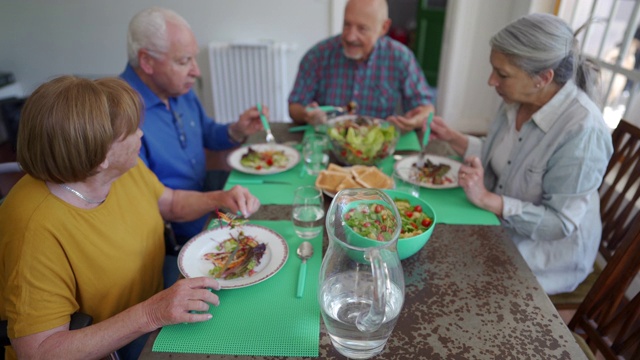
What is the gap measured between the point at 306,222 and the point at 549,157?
0.88 meters

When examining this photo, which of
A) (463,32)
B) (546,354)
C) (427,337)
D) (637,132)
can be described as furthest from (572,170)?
(463,32)

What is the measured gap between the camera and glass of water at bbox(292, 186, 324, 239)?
1216 mm

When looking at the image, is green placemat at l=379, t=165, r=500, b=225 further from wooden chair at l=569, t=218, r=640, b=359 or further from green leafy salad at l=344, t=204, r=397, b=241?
green leafy salad at l=344, t=204, r=397, b=241

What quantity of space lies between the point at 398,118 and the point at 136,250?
1.38 m

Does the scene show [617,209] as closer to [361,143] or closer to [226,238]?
[361,143]

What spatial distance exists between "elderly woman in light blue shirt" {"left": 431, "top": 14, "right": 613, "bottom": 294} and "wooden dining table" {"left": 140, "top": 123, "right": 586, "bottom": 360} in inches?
9.4

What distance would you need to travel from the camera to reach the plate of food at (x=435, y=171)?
153cm

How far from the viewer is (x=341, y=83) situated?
2.46m

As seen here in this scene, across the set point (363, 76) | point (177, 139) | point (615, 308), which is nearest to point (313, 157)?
point (177, 139)

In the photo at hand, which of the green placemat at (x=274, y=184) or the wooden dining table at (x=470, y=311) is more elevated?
the wooden dining table at (x=470, y=311)

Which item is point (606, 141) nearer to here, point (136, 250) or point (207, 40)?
point (136, 250)

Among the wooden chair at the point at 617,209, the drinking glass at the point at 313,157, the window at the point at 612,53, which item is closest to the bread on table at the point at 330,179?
the drinking glass at the point at 313,157

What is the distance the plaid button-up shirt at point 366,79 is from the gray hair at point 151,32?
0.95m

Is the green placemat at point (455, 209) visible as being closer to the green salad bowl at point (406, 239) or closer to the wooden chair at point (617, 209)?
the green salad bowl at point (406, 239)
